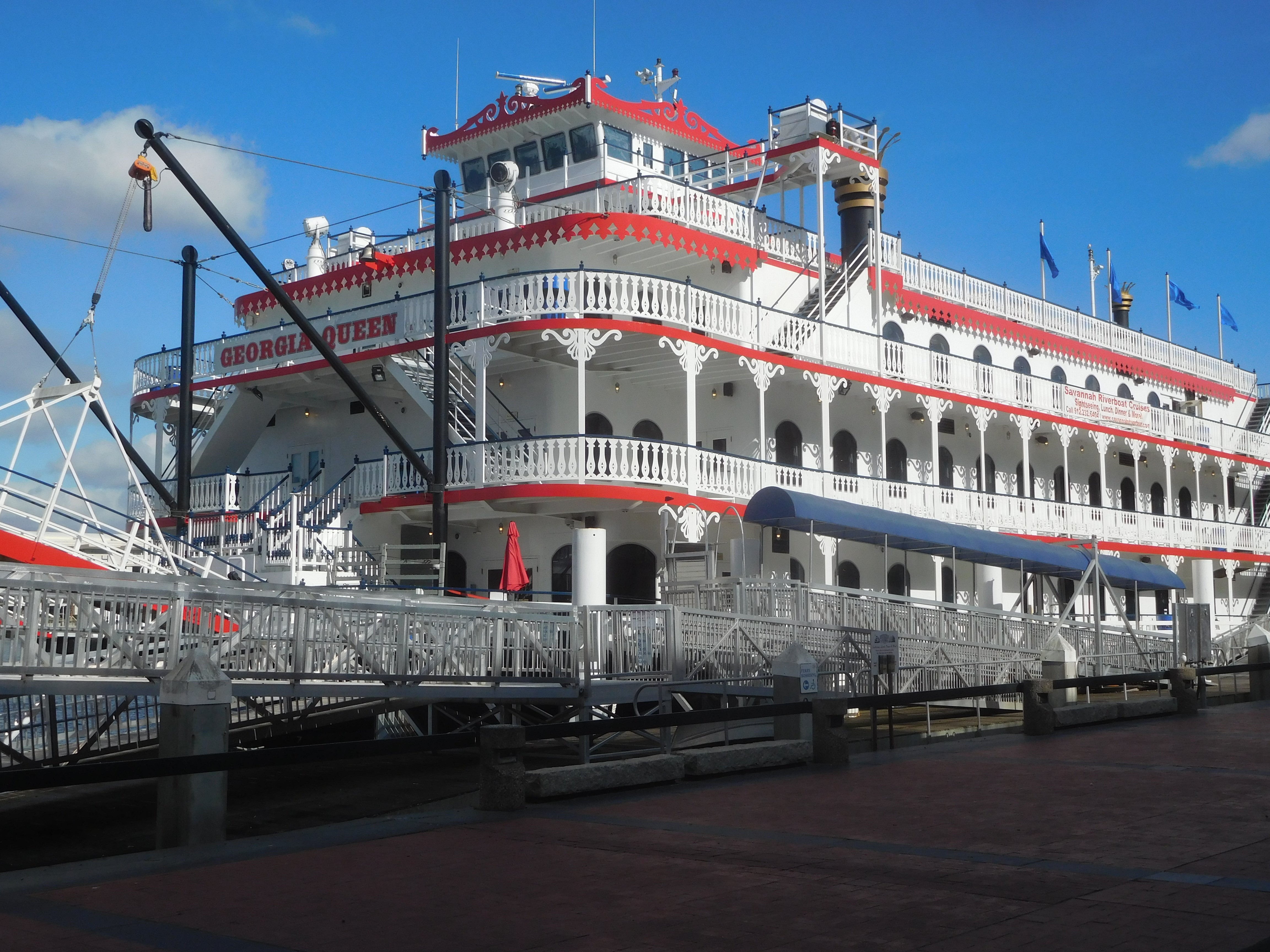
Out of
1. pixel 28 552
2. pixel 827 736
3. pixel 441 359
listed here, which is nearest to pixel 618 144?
pixel 441 359

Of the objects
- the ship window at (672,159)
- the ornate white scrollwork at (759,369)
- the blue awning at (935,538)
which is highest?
the ship window at (672,159)

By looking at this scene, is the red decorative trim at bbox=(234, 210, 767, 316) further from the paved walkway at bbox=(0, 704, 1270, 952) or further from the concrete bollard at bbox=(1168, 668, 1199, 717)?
the paved walkway at bbox=(0, 704, 1270, 952)

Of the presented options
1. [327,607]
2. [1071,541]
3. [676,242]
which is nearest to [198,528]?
[676,242]

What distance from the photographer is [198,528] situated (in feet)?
83.5

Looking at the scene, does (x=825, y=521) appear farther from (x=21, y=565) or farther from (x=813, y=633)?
(x=21, y=565)

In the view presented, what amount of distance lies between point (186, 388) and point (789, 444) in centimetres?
1269

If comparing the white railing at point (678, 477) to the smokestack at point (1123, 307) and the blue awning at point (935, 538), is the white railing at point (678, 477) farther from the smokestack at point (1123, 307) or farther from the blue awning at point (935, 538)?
the smokestack at point (1123, 307)

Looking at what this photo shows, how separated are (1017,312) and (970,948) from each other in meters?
31.7

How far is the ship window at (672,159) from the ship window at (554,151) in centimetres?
246

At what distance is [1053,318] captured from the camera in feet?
121

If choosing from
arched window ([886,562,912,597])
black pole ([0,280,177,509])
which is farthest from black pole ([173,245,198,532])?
arched window ([886,562,912,597])

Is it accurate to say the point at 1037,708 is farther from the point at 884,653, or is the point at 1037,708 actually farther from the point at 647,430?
the point at 647,430

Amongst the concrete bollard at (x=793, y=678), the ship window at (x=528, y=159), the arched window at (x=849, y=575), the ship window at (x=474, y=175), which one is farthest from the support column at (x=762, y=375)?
the concrete bollard at (x=793, y=678)

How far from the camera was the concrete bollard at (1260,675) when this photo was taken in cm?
2236
